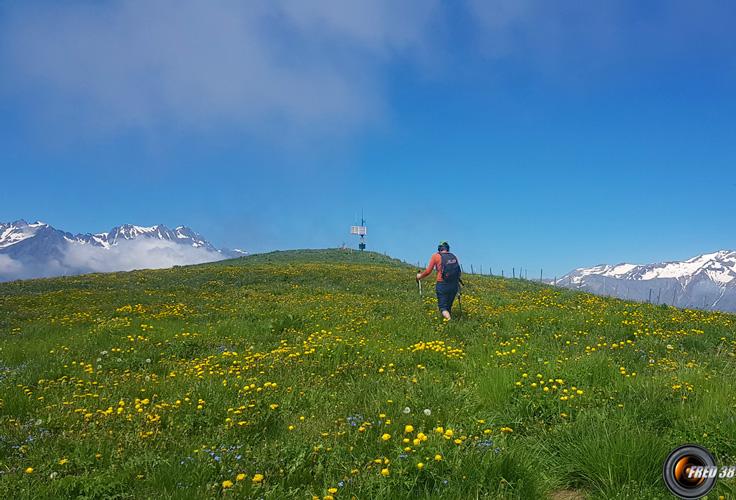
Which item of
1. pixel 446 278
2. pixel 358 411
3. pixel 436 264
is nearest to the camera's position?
pixel 358 411

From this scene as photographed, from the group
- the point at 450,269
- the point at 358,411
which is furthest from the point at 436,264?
the point at 358,411

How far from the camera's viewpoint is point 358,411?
5.82 m

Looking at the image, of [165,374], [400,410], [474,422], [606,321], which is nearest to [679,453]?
[474,422]

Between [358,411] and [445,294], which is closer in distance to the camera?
[358,411]

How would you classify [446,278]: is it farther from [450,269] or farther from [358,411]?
[358,411]

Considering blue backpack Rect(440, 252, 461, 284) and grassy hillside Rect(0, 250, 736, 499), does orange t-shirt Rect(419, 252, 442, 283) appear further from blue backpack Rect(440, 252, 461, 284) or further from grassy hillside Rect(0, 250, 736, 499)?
grassy hillside Rect(0, 250, 736, 499)

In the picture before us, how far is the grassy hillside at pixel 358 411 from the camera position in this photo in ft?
13.4

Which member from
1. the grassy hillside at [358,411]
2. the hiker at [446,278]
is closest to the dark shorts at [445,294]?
the hiker at [446,278]

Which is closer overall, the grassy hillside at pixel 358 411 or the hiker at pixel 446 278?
the grassy hillside at pixel 358 411

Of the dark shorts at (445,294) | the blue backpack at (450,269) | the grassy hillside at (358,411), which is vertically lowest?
the grassy hillside at (358,411)

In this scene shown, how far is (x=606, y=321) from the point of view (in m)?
12.6

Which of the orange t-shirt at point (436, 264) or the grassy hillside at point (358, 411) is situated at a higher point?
the orange t-shirt at point (436, 264)

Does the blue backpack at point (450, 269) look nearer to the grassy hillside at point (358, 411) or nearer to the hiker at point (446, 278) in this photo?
the hiker at point (446, 278)

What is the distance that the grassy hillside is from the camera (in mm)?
4096
